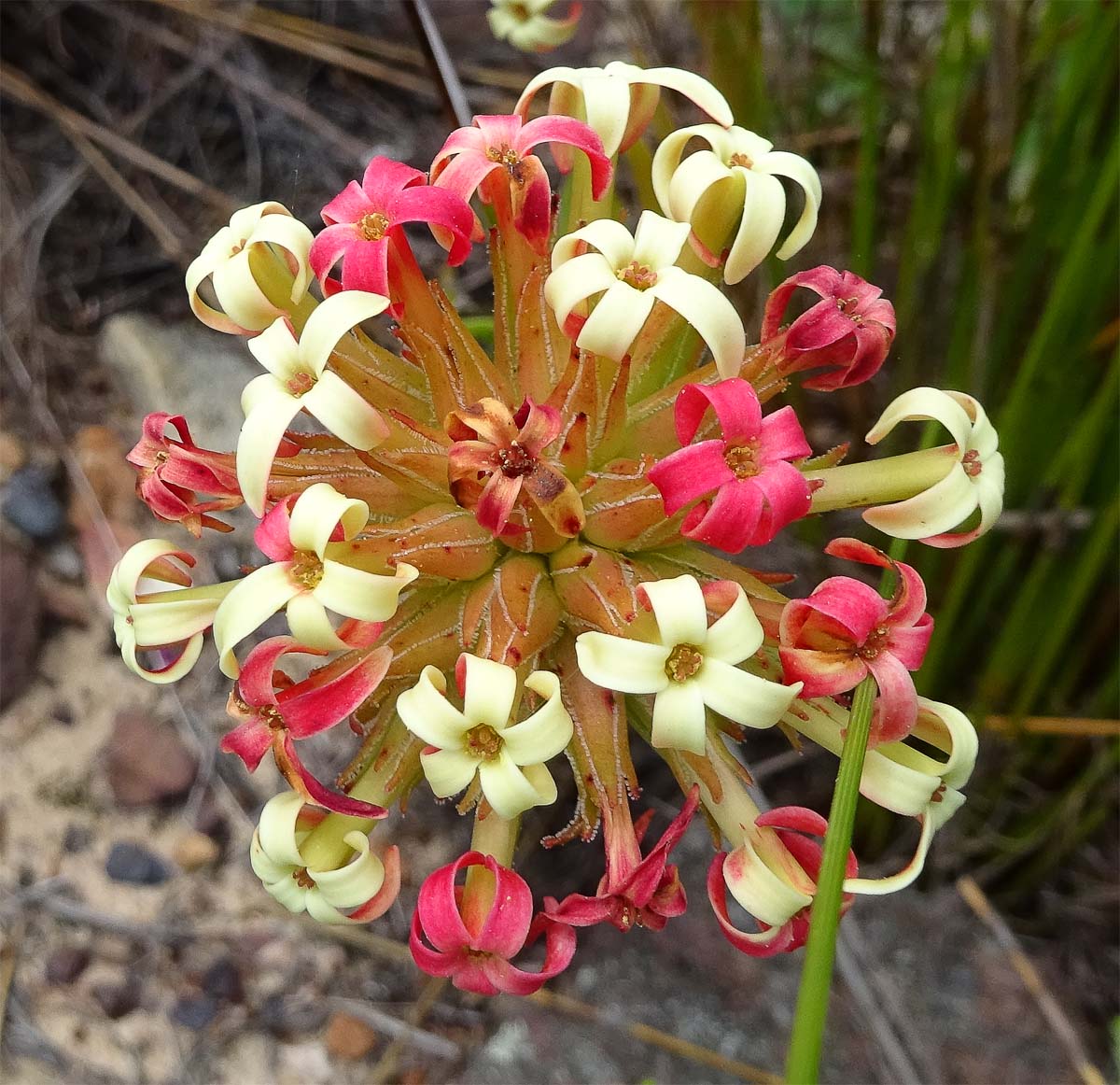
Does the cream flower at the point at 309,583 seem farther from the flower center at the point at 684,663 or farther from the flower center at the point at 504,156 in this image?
the flower center at the point at 504,156

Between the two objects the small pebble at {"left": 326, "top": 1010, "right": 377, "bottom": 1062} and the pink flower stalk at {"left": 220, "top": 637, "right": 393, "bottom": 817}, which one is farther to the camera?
the small pebble at {"left": 326, "top": 1010, "right": 377, "bottom": 1062}

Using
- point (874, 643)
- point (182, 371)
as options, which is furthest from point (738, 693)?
point (182, 371)

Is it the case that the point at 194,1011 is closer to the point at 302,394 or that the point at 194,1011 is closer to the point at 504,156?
the point at 302,394

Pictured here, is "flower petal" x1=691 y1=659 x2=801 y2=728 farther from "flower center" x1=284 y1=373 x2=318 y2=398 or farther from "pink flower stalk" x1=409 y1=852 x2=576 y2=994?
"flower center" x1=284 y1=373 x2=318 y2=398

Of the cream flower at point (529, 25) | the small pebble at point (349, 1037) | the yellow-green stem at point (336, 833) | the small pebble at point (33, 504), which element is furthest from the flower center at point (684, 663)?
the small pebble at point (33, 504)

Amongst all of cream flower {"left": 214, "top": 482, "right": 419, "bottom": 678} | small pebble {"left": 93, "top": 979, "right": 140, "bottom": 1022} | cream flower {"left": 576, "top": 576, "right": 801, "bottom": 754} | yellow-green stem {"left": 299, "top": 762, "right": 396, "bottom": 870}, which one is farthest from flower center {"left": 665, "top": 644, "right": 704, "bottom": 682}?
small pebble {"left": 93, "top": 979, "right": 140, "bottom": 1022}
